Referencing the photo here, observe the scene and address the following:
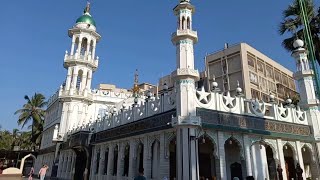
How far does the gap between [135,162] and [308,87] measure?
44.7 ft

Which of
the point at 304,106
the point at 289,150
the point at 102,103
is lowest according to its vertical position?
the point at 289,150

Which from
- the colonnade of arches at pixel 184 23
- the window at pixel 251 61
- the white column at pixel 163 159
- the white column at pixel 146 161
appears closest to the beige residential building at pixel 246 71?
the window at pixel 251 61

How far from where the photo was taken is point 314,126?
19344 millimetres

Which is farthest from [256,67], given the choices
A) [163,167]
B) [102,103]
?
[163,167]

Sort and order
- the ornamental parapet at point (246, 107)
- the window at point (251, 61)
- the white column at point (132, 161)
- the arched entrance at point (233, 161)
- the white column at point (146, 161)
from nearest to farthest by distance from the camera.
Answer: the ornamental parapet at point (246, 107) < the white column at point (146, 161) < the arched entrance at point (233, 161) < the white column at point (132, 161) < the window at point (251, 61)

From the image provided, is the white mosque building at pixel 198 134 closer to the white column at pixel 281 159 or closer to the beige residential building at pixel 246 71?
the white column at pixel 281 159

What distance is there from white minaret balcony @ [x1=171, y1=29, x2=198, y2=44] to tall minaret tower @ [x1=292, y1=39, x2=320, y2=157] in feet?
32.5

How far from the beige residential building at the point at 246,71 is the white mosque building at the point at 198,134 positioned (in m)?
25.9

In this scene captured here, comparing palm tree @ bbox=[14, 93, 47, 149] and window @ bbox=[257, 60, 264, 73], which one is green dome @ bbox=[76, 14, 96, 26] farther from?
window @ bbox=[257, 60, 264, 73]

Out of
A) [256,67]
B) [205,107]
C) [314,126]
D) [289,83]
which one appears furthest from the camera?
[289,83]

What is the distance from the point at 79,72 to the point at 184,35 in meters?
22.9

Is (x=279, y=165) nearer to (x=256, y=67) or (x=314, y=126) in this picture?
(x=314, y=126)

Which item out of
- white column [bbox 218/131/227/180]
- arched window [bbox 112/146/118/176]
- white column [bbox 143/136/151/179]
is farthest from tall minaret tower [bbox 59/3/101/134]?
white column [bbox 218/131/227/180]

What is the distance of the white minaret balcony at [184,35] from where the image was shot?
15.3 metres
